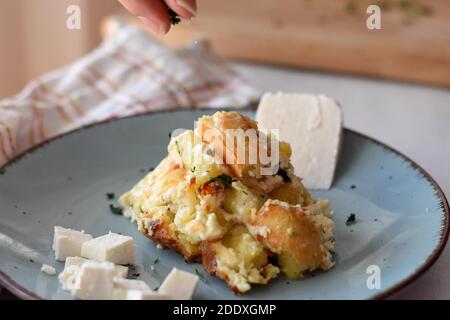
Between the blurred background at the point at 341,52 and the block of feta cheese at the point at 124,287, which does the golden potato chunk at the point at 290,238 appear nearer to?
the block of feta cheese at the point at 124,287

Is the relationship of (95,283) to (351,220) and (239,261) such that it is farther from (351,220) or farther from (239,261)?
(351,220)

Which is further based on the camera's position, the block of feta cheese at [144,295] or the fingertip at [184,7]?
the fingertip at [184,7]

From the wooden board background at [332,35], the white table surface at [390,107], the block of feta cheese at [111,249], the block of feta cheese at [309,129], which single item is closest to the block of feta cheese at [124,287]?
the block of feta cheese at [111,249]

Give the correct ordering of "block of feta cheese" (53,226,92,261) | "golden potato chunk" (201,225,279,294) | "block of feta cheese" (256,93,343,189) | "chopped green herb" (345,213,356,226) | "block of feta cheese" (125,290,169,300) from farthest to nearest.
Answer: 1. "block of feta cheese" (256,93,343,189)
2. "chopped green herb" (345,213,356,226)
3. "block of feta cheese" (53,226,92,261)
4. "golden potato chunk" (201,225,279,294)
5. "block of feta cheese" (125,290,169,300)

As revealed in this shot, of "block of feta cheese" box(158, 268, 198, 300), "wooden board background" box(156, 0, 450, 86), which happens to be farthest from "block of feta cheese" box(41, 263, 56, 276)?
"wooden board background" box(156, 0, 450, 86)

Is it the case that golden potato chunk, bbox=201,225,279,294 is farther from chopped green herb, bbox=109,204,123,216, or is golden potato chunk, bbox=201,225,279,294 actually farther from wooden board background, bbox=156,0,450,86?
wooden board background, bbox=156,0,450,86
